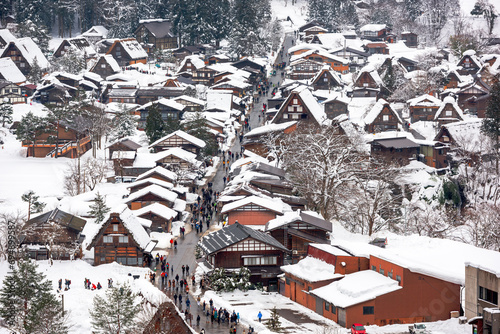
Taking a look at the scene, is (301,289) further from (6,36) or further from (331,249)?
(6,36)

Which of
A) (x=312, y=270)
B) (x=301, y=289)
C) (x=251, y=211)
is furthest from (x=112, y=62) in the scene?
(x=301, y=289)

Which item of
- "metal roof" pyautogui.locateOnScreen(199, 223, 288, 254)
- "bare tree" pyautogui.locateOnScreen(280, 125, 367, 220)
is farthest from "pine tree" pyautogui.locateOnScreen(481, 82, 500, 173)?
"metal roof" pyautogui.locateOnScreen(199, 223, 288, 254)

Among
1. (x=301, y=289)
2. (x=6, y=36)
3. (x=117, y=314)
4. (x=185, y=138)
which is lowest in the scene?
(x=301, y=289)

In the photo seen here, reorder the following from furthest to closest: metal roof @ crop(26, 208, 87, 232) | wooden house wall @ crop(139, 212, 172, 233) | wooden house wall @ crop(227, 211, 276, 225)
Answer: wooden house wall @ crop(139, 212, 172, 233) → wooden house wall @ crop(227, 211, 276, 225) → metal roof @ crop(26, 208, 87, 232)

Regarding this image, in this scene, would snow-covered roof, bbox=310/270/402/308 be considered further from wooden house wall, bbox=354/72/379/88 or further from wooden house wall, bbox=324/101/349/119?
wooden house wall, bbox=354/72/379/88

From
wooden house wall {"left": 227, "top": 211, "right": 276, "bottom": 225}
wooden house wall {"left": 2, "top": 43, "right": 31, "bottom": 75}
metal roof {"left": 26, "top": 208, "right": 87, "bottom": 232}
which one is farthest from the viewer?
wooden house wall {"left": 2, "top": 43, "right": 31, "bottom": 75}

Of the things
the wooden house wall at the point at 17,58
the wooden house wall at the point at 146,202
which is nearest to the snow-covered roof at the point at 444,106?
the wooden house wall at the point at 146,202

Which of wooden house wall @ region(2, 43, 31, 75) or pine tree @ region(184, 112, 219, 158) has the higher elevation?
wooden house wall @ region(2, 43, 31, 75)

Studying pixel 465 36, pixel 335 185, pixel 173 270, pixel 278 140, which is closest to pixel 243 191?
pixel 335 185

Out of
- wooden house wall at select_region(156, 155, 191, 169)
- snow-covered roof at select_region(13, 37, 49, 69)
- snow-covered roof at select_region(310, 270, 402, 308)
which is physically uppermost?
snow-covered roof at select_region(13, 37, 49, 69)
